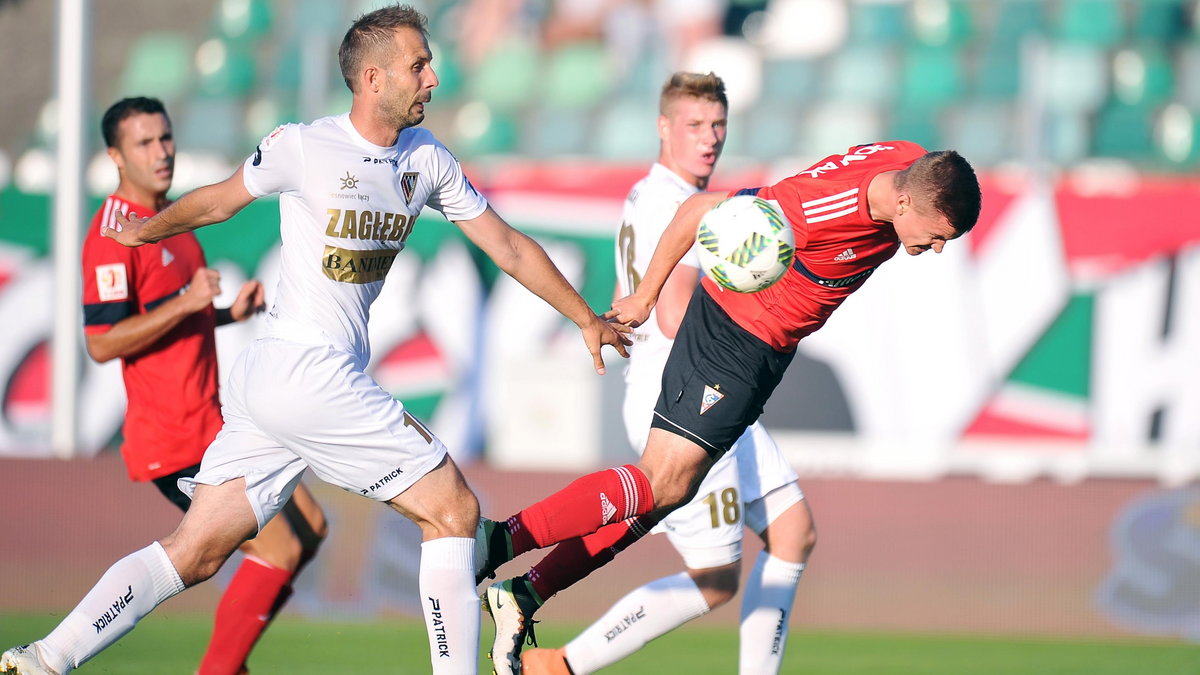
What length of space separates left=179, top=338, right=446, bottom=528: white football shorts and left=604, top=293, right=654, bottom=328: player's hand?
91cm

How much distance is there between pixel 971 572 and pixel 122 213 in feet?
20.9

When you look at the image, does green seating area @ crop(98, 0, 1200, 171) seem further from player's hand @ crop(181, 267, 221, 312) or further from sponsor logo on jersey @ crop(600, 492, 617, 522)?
sponsor logo on jersey @ crop(600, 492, 617, 522)

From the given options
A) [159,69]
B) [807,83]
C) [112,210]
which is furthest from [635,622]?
[159,69]

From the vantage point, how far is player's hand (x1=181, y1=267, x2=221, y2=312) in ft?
18.5

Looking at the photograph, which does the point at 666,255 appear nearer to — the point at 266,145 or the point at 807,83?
the point at 266,145

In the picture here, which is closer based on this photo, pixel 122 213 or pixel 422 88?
pixel 422 88

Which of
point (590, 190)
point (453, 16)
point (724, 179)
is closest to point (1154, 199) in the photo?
point (724, 179)

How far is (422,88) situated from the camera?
489 centimetres

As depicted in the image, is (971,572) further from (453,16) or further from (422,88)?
(453,16)

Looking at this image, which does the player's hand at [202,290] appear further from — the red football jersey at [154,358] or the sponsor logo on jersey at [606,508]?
the sponsor logo on jersey at [606,508]

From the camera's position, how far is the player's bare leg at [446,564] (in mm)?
4832

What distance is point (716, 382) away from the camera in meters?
5.33

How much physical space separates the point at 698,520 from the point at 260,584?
189 centimetres

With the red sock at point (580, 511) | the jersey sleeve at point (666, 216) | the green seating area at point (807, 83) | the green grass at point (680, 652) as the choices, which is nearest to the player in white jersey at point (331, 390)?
the red sock at point (580, 511)
